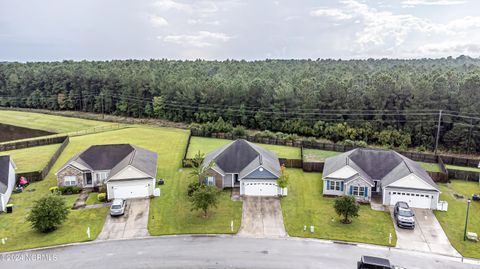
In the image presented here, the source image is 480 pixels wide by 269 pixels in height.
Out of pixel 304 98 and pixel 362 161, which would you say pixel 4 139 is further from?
pixel 362 161

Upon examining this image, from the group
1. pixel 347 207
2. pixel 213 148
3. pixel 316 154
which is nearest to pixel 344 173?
pixel 347 207

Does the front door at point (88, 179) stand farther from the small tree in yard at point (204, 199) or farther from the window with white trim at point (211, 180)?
the small tree in yard at point (204, 199)

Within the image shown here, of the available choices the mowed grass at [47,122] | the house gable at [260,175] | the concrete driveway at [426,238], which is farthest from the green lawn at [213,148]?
the mowed grass at [47,122]

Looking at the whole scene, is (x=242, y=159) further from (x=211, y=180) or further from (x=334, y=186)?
(x=334, y=186)

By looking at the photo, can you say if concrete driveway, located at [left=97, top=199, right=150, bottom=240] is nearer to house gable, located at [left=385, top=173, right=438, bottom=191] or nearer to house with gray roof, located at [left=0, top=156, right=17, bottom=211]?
house with gray roof, located at [left=0, top=156, right=17, bottom=211]

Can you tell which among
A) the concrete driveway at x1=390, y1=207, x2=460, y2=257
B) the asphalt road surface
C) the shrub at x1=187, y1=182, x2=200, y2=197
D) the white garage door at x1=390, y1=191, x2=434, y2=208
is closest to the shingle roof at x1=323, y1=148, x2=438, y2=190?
the white garage door at x1=390, y1=191, x2=434, y2=208

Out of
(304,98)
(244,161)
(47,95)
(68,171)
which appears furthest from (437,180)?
(47,95)
